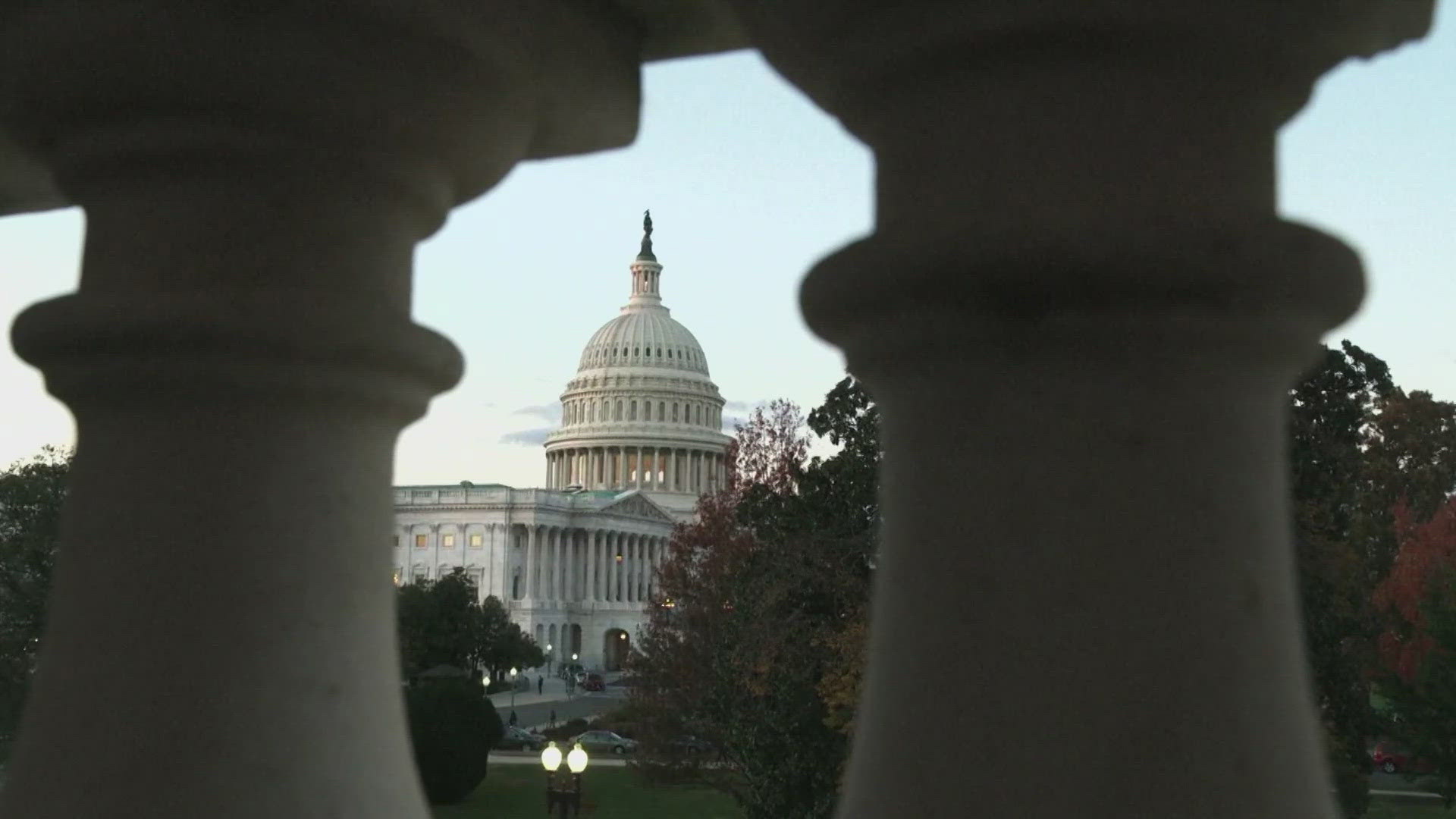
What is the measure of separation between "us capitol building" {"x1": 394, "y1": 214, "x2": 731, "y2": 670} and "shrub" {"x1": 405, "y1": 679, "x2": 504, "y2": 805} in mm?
66918

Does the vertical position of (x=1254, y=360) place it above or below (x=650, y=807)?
above

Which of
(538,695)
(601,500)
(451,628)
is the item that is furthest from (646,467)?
(451,628)

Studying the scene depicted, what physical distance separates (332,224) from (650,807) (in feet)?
102

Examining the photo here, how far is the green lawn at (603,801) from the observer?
30422 millimetres

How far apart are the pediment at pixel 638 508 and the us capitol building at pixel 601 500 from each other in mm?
116

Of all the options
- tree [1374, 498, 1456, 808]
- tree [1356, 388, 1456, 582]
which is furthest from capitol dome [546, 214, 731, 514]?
tree [1374, 498, 1456, 808]

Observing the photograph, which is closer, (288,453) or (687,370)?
(288,453)

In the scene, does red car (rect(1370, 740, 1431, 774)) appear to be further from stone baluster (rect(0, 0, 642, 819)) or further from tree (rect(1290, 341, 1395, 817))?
stone baluster (rect(0, 0, 642, 819))

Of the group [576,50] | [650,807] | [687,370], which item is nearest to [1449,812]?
[650,807]

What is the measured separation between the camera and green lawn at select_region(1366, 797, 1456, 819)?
96.6 ft

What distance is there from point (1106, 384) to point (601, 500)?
4483 inches

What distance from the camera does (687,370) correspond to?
127m

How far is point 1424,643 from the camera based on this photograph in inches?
1319

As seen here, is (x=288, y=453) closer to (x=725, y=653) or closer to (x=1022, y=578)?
(x=1022, y=578)
